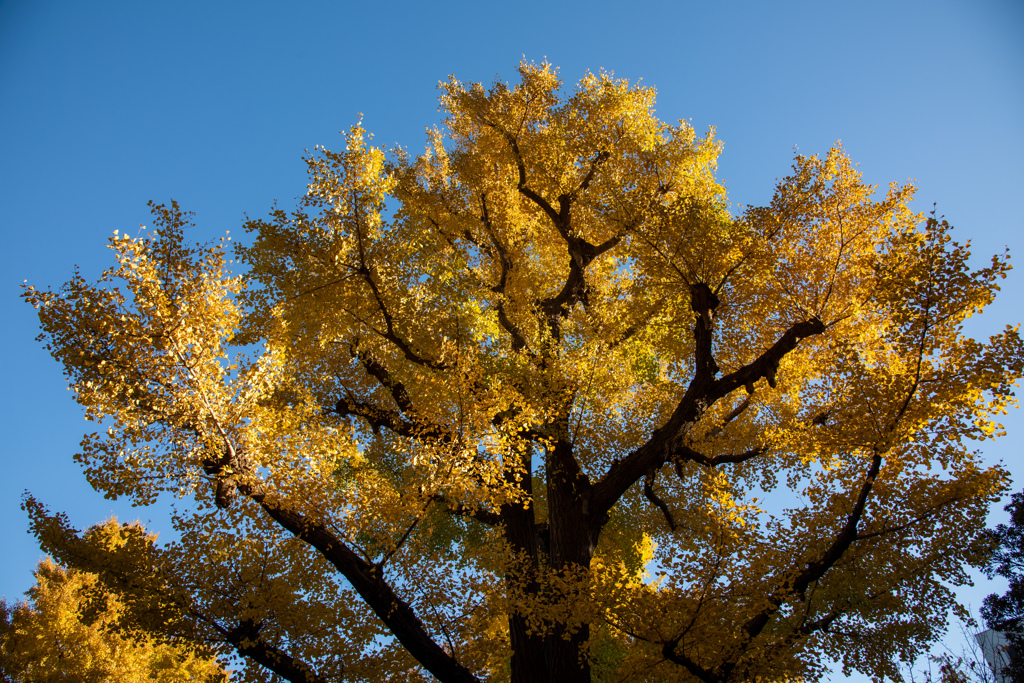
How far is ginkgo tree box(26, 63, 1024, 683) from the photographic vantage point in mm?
6641

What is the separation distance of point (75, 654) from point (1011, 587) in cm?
2412

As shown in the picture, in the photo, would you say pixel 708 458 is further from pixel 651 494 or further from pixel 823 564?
pixel 823 564

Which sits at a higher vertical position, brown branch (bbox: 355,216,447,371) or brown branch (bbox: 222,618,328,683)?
brown branch (bbox: 355,216,447,371)

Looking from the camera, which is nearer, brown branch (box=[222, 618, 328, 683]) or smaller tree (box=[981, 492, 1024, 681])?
brown branch (box=[222, 618, 328, 683])

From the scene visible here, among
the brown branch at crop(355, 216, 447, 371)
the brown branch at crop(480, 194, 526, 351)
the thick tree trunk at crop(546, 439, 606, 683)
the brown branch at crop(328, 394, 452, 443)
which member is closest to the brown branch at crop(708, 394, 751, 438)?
the thick tree trunk at crop(546, 439, 606, 683)

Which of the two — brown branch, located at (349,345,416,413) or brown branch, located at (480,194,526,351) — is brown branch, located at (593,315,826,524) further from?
brown branch, located at (349,345,416,413)

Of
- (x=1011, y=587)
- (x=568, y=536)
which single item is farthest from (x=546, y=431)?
(x=1011, y=587)

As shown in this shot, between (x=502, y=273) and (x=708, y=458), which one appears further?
(x=502, y=273)

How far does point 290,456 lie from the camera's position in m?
7.07

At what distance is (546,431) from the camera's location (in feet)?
29.1

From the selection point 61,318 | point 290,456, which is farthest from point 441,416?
point 61,318

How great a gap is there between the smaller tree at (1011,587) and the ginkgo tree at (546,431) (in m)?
8.36

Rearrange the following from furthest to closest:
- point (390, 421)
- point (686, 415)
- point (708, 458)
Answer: point (390, 421), point (708, 458), point (686, 415)

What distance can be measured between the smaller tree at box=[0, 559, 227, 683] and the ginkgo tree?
23.6ft
